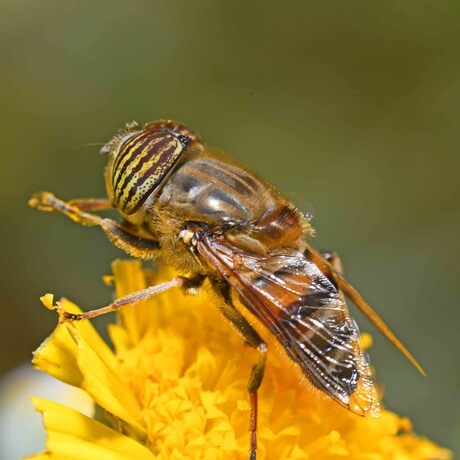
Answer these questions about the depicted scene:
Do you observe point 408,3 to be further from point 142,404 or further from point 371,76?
point 142,404

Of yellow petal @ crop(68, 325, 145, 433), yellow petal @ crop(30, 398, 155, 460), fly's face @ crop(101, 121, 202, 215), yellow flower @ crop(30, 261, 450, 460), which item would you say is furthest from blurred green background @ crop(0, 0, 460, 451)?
yellow petal @ crop(30, 398, 155, 460)

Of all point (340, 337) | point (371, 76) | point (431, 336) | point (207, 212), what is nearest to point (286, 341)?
point (340, 337)

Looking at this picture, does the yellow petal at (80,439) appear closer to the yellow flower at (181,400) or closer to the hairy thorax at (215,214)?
the yellow flower at (181,400)

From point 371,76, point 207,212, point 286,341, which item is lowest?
point 371,76

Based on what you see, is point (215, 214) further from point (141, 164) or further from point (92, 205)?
point (92, 205)

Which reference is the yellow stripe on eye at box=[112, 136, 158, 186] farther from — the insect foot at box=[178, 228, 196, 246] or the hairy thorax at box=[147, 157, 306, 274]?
the insect foot at box=[178, 228, 196, 246]

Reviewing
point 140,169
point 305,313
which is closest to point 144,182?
point 140,169
